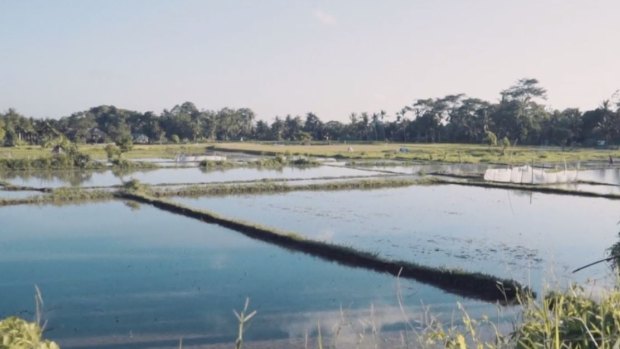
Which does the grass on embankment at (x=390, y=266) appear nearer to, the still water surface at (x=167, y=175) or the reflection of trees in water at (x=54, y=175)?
the still water surface at (x=167, y=175)

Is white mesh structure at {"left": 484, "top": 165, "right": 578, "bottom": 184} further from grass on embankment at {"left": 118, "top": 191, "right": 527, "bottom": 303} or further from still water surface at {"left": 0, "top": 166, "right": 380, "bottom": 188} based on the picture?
grass on embankment at {"left": 118, "top": 191, "right": 527, "bottom": 303}

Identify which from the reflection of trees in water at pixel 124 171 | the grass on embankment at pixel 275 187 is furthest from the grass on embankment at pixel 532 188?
the reflection of trees in water at pixel 124 171

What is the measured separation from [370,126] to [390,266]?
62459 millimetres

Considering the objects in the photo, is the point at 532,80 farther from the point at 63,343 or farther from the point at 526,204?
the point at 63,343

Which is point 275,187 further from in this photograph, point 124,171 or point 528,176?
point 528,176

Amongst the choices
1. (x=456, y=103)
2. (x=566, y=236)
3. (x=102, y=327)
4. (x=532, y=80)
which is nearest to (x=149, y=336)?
(x=102, y=327)

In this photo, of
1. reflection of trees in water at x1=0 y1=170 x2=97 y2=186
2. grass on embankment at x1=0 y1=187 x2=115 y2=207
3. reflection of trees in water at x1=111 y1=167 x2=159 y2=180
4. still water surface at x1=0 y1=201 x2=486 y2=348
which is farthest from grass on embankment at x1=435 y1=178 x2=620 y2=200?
reflection of trees in water at x1=0 y1=170 x2=97 y2=186

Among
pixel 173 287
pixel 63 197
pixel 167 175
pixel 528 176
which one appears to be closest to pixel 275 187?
pixel 167 175

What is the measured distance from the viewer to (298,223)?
1594cm

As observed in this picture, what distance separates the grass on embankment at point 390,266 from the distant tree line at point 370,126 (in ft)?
90.2

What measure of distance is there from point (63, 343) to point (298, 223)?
31.3 feet

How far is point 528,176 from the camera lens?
25.9m

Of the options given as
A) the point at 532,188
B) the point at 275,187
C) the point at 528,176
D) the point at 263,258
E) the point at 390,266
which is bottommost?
the point at 263,258

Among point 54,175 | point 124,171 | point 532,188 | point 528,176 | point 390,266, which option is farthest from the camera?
point 124,171
